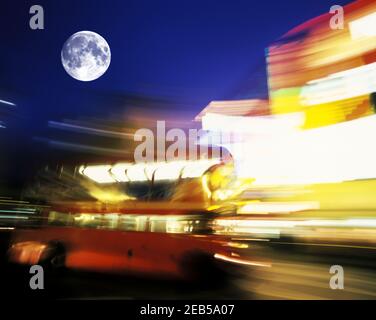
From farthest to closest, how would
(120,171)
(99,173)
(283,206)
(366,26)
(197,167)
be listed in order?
(366,26)
(283,206)
(99,173)
(120,171)
(197,167)

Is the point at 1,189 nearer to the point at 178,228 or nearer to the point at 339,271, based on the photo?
the point at 178,228

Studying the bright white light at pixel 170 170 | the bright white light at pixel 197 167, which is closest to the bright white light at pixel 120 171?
the bright white light at pixel 170 170

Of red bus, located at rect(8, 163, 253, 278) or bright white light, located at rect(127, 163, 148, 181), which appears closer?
red bus, located at rect(8, 163, 253, 278)

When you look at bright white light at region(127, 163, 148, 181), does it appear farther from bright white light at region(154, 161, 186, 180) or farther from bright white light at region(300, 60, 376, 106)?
bright white light at region(300, 60, 376, 106)

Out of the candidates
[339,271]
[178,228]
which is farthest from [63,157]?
[339,271]

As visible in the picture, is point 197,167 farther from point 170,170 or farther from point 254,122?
point 254,122

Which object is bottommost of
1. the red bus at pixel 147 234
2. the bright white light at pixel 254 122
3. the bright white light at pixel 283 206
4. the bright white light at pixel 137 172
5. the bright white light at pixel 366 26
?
the red bus at pixel 147 234

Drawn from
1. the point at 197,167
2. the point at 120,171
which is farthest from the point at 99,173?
the point at 197,167

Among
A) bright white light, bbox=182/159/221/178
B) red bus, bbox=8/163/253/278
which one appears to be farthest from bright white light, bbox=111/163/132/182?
bright white light, bbox=182/159/221/178

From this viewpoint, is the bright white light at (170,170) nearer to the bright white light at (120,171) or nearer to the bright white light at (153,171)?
the bright white light at (153,171)

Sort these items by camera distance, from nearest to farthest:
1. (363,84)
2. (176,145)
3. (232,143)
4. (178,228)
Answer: (178,228) < (176,145) < (232,143) < (363,84)

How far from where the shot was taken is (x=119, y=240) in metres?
4.55
